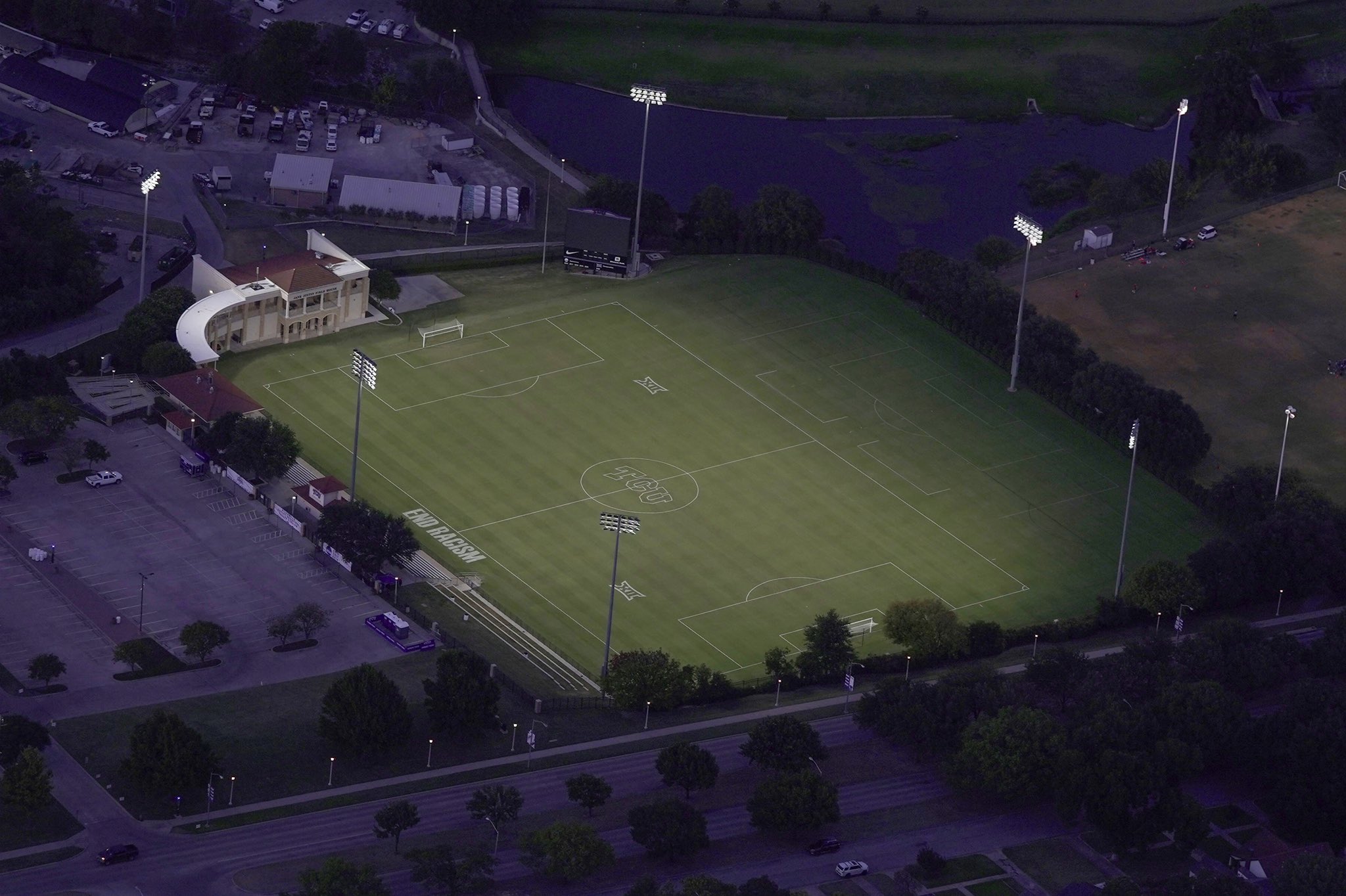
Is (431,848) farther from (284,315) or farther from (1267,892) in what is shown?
(284,315)

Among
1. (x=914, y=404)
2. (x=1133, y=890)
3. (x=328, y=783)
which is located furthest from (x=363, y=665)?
(x=914, y=404)

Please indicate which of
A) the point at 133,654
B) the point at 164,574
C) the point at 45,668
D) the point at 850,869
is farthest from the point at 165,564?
the point at 850,869

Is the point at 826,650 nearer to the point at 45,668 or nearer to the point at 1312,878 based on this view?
the point at 1312,878

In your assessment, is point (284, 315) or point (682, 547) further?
point (284, 315)

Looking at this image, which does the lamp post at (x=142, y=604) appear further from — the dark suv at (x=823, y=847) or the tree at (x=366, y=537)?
the dark suv at (x=823, y=847)

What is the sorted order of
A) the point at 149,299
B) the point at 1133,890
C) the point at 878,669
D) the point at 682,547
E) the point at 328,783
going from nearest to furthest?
the point at 1133,890 < the point at 328,783 < the point at 878,669 < the point at 682,547 < the point at 149,299

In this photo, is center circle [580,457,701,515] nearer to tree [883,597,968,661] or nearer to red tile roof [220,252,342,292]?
tree [883,597,968,661]
